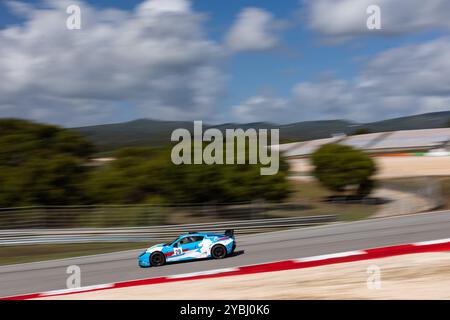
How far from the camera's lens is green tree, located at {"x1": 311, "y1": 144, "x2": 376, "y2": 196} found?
30.2m

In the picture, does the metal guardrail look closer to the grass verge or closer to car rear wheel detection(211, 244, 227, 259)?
the grass verge

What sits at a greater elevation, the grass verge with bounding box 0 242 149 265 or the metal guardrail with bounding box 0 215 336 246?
the metal guardrail with bounding box 0 215 336 246

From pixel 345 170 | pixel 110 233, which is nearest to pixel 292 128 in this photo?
pixel 345 170

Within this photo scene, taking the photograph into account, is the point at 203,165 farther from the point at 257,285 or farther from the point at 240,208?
the point at 257,285

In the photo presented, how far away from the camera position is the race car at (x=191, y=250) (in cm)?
1269

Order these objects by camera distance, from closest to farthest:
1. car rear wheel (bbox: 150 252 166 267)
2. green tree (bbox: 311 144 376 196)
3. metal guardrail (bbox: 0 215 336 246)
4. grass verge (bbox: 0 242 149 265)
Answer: car rear wheel (bbox: 150 252 166 267) → grass verge (bbox: 0 242 149 265) → metal guardrail (bbox: 0 215 336 246) → green tree (bbox: 311 144 376 196)

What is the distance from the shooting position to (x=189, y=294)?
8.84m

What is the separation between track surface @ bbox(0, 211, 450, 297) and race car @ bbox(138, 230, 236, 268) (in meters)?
0.19

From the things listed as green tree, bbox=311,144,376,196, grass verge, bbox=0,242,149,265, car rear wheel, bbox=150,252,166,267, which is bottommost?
grass verge, bbox=0,242,149,265

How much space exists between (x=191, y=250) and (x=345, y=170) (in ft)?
63.6

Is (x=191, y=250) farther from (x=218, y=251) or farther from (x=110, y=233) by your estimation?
(x=110, y=233)

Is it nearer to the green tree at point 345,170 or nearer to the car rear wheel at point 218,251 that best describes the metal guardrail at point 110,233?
the car rear wheel at point 218,251

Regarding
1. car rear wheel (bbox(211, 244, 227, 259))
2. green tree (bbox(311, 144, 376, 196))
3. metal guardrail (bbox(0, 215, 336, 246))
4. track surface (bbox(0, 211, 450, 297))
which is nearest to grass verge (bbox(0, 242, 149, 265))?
metal guardrail (bbox(0, 215, 336, 246))
